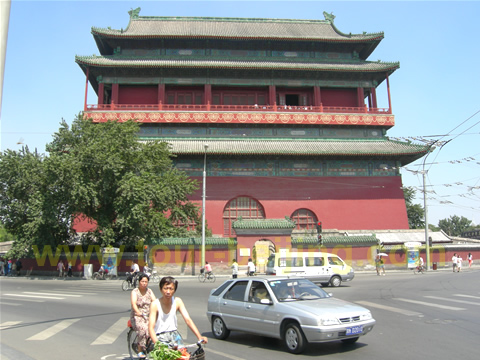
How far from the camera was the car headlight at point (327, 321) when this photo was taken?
7297 millimetres

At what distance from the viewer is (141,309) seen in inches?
271

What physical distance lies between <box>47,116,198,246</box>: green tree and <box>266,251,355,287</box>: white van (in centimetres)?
898

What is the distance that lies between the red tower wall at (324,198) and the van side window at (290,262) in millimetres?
13146

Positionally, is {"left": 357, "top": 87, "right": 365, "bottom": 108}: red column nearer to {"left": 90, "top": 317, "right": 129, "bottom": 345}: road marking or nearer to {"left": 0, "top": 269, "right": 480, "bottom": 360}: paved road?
{"left": 0, "top": 269, "right": 480, "bottom": 360}: paved road

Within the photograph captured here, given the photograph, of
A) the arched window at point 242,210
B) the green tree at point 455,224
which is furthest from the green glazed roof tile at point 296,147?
the green tree at point 455,224

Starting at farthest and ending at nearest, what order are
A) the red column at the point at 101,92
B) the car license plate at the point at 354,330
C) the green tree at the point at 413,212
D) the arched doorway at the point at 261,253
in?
the green tree at the point at 413,212 → the red column at the point at 101,92 → the arched doorway at the point at 261,253 → the car license plate at the point at 354,330

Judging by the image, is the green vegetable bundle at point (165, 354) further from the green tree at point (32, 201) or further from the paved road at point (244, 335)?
the green tree at point (32, 201)

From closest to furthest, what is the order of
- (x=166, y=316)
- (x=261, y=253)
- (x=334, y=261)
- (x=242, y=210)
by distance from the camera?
(x=166, y=316) → (x=334, y=261) → (x=261, y=253) → (x=242, y=210)

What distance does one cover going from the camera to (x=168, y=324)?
535 centimetres

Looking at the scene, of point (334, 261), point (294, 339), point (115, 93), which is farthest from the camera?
point (115, 93)

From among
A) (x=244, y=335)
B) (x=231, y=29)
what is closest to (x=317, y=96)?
(x=231, y=29)

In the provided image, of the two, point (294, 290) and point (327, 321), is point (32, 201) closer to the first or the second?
point (294, 290)

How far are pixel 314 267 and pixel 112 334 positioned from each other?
13.0m

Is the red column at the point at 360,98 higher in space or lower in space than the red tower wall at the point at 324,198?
higher
